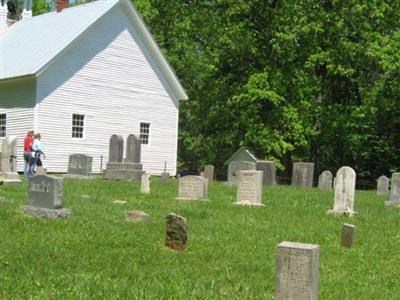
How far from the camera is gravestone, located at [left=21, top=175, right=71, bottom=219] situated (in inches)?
468

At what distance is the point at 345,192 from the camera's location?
49.8 ft

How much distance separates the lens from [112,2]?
31625mm

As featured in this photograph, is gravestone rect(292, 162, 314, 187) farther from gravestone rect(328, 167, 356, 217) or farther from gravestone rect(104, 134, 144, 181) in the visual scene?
gravestone rect(328, 167, 356, 217)

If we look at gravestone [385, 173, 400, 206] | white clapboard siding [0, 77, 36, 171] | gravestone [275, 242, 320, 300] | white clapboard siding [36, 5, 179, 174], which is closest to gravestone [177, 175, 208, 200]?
gravestone [385, 173, 400, 206]

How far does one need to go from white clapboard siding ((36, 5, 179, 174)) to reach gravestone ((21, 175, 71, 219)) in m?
17.4

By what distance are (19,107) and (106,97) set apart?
4.15 meters

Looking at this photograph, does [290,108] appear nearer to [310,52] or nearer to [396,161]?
[310,52]

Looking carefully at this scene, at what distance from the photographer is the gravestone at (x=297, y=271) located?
6273 millimetres

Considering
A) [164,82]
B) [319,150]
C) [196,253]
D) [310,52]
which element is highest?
[310,52]

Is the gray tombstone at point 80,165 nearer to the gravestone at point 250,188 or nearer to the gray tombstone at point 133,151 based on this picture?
the gray tombstone at point 133,151

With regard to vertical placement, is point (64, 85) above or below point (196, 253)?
above

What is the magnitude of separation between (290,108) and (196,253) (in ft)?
81.2

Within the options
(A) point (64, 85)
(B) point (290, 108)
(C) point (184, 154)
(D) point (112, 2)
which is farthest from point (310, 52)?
(C) point (184, 154)

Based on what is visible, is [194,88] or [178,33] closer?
[178,33]
